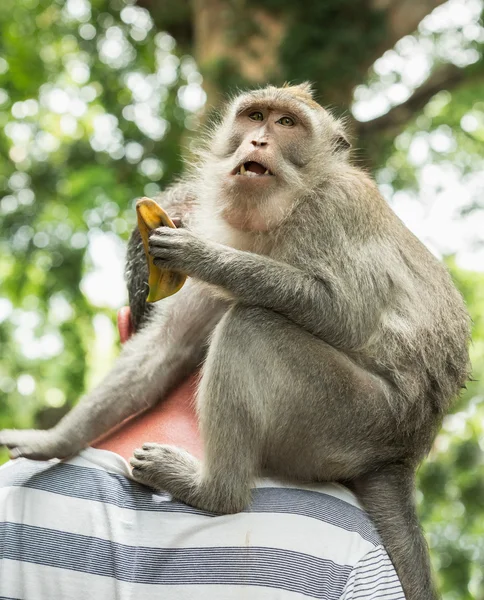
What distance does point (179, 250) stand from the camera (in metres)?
3.02

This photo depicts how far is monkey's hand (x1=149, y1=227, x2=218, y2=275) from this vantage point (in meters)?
2.99

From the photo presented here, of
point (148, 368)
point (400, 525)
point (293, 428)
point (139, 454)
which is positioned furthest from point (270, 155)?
point (400, 525)

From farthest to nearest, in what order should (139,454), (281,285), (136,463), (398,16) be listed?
1. (398,16)
2. (281,285)
3. (139,454)
4. (136,463)

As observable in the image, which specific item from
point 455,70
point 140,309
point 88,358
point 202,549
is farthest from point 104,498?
→ point 455,70

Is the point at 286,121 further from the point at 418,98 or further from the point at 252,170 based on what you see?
the point at 418,98

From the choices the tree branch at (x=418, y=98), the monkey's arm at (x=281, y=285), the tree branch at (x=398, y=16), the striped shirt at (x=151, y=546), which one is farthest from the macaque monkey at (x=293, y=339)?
the tree branch at (x=418, y=98)

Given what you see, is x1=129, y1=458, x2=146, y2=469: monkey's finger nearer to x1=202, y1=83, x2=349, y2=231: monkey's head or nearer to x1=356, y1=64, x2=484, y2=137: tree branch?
x1=202, y1=83, x2=349, y2=231: monkey's head

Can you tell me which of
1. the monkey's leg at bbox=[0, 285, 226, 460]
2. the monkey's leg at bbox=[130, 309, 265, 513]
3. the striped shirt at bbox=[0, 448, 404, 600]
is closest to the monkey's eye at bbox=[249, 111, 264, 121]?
the monkey's leg at bbox=[0, 285, 226, 460]

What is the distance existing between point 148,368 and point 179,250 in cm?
62

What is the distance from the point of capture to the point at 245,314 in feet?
Answer: 9.68

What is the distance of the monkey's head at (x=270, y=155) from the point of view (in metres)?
3.40

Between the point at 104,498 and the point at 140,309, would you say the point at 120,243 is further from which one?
the point at 104,498

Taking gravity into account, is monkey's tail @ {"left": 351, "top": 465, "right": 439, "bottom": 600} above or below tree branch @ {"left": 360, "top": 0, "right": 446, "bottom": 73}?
below

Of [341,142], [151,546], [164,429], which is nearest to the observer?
[151,546]
